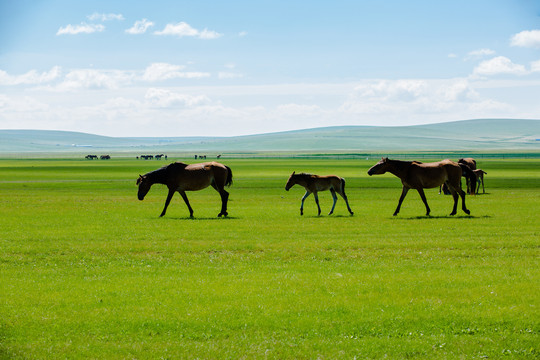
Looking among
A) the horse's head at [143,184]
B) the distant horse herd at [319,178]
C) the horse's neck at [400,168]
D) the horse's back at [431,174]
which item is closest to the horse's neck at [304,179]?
the distant horse herd at [319,178]

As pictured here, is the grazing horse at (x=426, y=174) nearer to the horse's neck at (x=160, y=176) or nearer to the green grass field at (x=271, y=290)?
the green grass field at (x=271, y=290)

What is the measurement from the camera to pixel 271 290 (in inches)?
547

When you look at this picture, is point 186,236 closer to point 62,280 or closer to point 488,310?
point 62,280

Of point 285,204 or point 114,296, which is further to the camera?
point 285,204

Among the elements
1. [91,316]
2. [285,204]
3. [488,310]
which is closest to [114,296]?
[91,316]

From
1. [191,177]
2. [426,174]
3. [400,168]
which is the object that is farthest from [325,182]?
[191,177]

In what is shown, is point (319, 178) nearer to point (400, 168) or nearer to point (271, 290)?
point (400, 168)

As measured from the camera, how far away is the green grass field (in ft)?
34.9

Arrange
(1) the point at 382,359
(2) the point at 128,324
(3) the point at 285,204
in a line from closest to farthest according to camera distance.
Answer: (1) the point at 382,359
(2) the point at 128,324
(3) the point at 285,204

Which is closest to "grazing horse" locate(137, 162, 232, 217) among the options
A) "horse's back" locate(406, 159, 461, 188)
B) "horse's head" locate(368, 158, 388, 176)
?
"horse's head" locate(368, 158, 388, 176)

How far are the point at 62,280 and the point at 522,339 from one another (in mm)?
9657

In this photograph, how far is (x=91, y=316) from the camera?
39.6 ft

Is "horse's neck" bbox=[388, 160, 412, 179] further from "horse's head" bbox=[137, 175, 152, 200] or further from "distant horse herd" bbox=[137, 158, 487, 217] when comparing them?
"horse's head" bbox=[137, 175, 152, 200]

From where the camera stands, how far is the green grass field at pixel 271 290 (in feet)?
34.9
